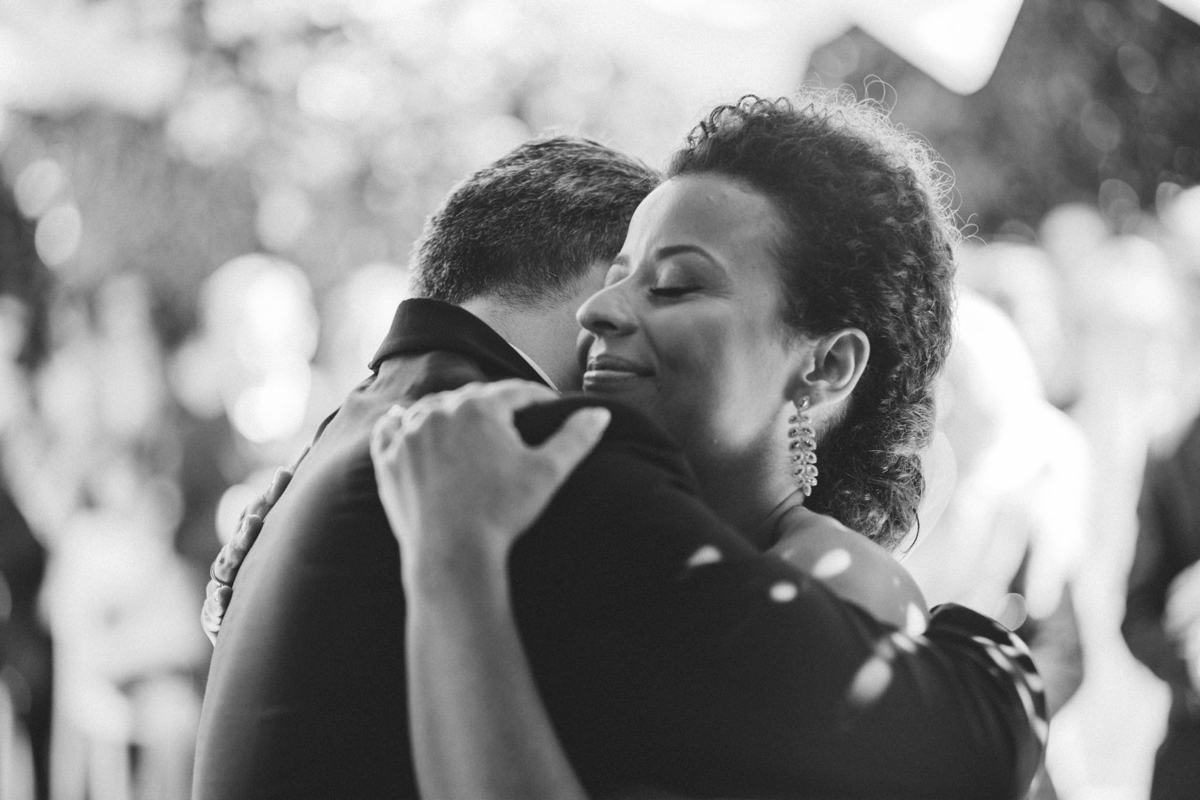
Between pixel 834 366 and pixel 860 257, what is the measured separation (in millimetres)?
179

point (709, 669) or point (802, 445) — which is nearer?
point (709, 669)

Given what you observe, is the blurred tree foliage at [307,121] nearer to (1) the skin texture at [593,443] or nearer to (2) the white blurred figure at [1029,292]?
(2) the white blurred figure at [1029,292]

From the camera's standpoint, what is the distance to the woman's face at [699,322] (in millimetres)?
1753

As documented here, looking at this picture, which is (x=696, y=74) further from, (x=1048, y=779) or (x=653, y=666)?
(x=653, y=666)

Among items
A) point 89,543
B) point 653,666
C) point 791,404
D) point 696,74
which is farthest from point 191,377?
point 653,666

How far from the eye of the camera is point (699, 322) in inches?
68.8

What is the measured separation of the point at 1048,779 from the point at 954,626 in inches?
208

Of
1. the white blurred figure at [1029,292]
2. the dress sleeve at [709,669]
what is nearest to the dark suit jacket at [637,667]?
the dress sleeve at [709,669]

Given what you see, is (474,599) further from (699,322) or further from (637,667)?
(699,322)

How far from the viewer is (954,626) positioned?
152 cm

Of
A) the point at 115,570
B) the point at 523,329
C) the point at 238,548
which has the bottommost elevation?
the point at 115,570

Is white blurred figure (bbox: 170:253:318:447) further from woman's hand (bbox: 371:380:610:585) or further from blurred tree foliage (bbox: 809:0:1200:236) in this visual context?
woman's hand (bbox: 371:380:610:585)

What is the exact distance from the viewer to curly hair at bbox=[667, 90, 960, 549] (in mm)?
1871

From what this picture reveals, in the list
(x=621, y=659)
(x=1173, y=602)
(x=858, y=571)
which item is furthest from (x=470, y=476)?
(x=1173, y=602)
